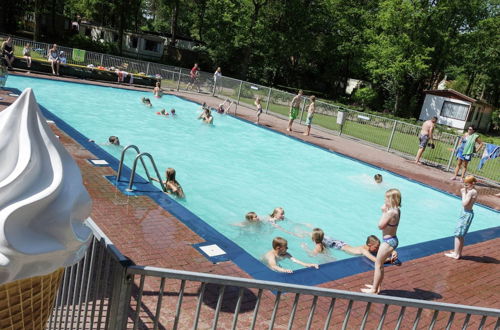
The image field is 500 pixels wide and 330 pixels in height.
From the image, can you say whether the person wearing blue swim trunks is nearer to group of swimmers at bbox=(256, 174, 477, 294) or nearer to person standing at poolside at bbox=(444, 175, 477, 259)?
group of swimmers at bbox=(256, 174, 477, 294)

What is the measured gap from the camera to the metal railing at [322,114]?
18178 millimetres

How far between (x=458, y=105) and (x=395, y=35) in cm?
982

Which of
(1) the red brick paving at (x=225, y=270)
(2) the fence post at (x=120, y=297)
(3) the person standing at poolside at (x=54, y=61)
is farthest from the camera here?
(3) the person standing at poolside at (x=54, y=61)

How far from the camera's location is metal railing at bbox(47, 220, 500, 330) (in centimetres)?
298

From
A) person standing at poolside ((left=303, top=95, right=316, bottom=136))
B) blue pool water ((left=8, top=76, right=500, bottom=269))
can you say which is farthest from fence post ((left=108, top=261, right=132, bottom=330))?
person standing at poolside ((left=303, top=95, right=316, bottom=136))

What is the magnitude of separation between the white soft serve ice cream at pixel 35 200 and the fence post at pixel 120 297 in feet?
1.64

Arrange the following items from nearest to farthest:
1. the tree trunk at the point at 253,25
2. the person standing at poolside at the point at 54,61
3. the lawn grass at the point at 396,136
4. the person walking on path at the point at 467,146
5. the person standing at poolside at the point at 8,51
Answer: the person walking on path at the point at 467,146 < the lawn grass at the point at 396,136 < the person standing at poolside at the point at 8,51 < the person standing at poolside at the point at 54,61 < the tree trunk at the point at 253,25

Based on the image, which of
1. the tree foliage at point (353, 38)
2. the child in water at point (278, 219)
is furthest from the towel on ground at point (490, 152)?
the tree foliage at point (353, 38)

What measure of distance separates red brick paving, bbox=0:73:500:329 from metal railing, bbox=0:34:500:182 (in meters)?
8.84

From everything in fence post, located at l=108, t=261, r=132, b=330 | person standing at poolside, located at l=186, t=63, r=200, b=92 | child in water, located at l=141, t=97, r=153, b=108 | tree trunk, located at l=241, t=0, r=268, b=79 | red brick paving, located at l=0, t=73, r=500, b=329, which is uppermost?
tree trunk, located at l=241, t=0, r=268, b=79

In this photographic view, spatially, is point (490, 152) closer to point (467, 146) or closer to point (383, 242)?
point (467, 146)

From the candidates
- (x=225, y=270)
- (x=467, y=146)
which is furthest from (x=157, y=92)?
(x=225, y=270)

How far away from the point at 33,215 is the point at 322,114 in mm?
22024

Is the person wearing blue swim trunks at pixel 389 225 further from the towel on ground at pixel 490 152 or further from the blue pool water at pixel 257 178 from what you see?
the towel on ground at pixel 490 152
